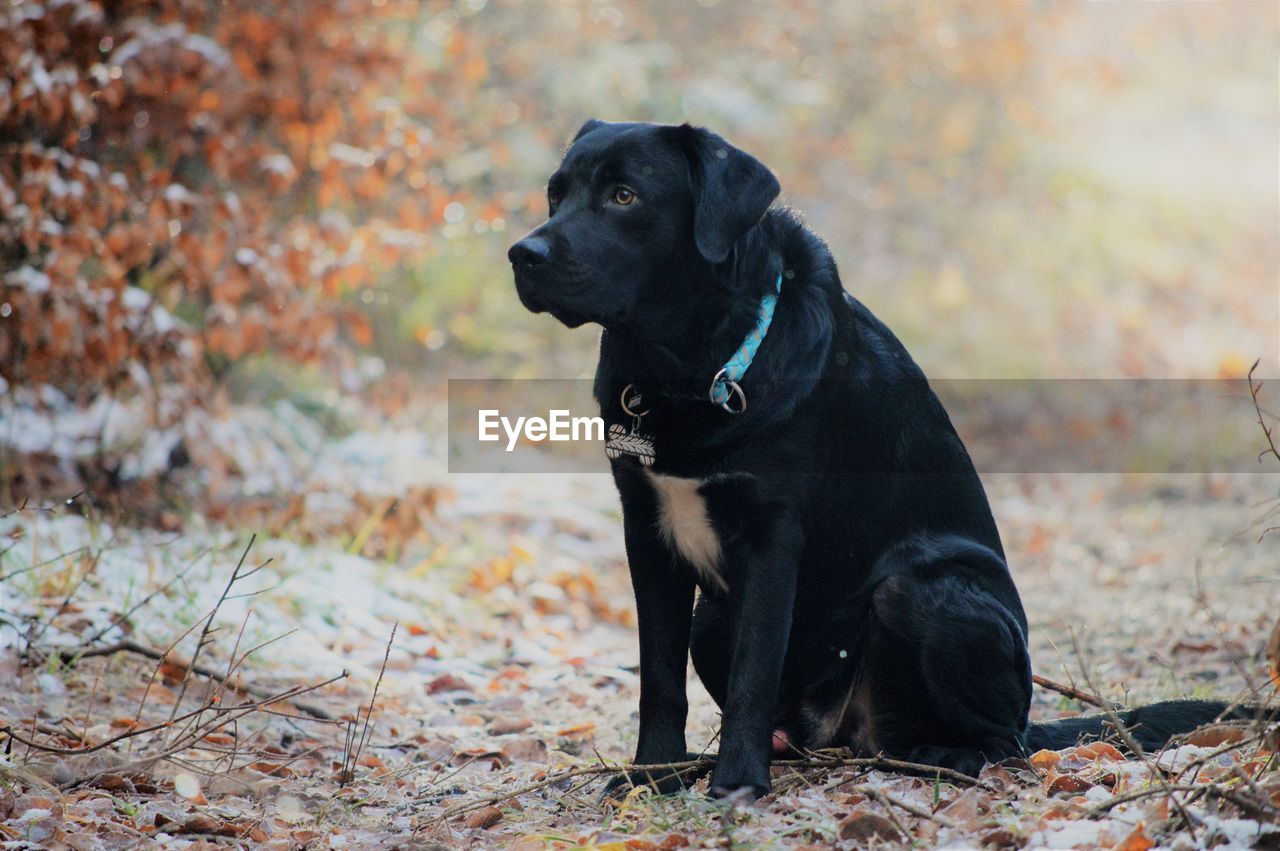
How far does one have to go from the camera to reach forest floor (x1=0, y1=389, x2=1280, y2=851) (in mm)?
2398

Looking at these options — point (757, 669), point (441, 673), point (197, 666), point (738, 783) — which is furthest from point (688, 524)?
point (441, 673)

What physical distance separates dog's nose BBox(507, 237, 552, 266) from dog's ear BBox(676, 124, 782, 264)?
342 millimetres

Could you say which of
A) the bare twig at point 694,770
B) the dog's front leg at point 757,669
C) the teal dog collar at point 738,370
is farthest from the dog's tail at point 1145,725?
the teal dog collar at point 738,370

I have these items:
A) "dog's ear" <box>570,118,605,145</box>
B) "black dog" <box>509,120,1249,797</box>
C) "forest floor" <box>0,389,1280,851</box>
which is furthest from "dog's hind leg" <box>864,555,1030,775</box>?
"dog's ear" <box>570,118,605,145</box>

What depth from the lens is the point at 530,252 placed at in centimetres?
273

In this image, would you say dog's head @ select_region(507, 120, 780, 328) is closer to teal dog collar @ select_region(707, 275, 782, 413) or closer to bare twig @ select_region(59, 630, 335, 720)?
teal dog collar @ select_region(707, 275, 782, 413)

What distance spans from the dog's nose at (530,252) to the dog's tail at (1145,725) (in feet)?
5.26

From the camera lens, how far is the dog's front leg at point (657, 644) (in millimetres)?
2850

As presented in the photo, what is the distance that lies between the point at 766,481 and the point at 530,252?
725 millimetres

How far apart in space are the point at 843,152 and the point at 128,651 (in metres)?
9.62

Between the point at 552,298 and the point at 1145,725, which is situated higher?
the point at 552,298

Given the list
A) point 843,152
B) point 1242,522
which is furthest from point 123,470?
point 843,152

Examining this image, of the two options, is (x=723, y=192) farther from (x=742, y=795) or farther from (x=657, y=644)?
(x=742, y=795)

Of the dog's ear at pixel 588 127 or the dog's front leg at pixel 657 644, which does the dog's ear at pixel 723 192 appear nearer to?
the dog's ear at pixel 588 127
